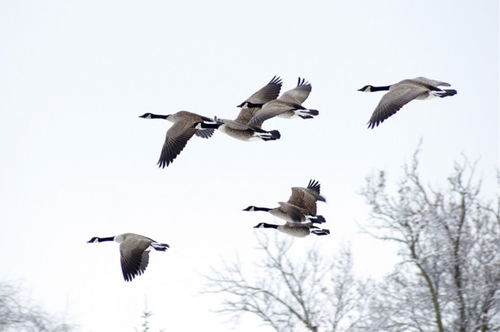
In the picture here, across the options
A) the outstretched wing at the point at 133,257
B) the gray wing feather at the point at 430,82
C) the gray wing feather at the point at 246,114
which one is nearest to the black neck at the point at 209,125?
the gray wing feather at the point at 246,114

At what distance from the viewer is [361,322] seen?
21578 mm

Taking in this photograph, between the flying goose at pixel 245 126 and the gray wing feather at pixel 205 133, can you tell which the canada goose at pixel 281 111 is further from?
the gray wing feather at pixel 205 133

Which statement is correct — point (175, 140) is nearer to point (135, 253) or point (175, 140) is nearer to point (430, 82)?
point (135, 253)

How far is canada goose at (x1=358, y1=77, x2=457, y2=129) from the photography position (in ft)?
58.7

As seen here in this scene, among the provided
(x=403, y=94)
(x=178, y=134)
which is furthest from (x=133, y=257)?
(x=403, y=94)

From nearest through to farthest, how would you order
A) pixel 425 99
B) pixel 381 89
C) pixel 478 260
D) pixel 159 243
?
1. pixel 159 243
2. pixel 425 99
3. pixel 381 89
4. pixel 478 260

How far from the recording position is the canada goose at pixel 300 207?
1794 centimetres

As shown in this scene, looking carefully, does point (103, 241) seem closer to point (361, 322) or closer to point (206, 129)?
point (206, 129)

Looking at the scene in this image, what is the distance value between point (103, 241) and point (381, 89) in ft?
16.5

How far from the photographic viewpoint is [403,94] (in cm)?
1817

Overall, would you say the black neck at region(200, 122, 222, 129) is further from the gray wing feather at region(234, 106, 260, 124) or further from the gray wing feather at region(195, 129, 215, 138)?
the gray wing feather at region(195, 129, 215, 138)

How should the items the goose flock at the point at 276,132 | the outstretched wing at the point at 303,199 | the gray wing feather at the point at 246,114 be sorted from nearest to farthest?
the goose flock at the point at 276,132, the outstretched wing at the point at 303,199, the gray wing feather at the point at 246,114

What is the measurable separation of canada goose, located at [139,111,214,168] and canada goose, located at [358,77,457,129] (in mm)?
2647

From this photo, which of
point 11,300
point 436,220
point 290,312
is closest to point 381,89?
point 436,220
